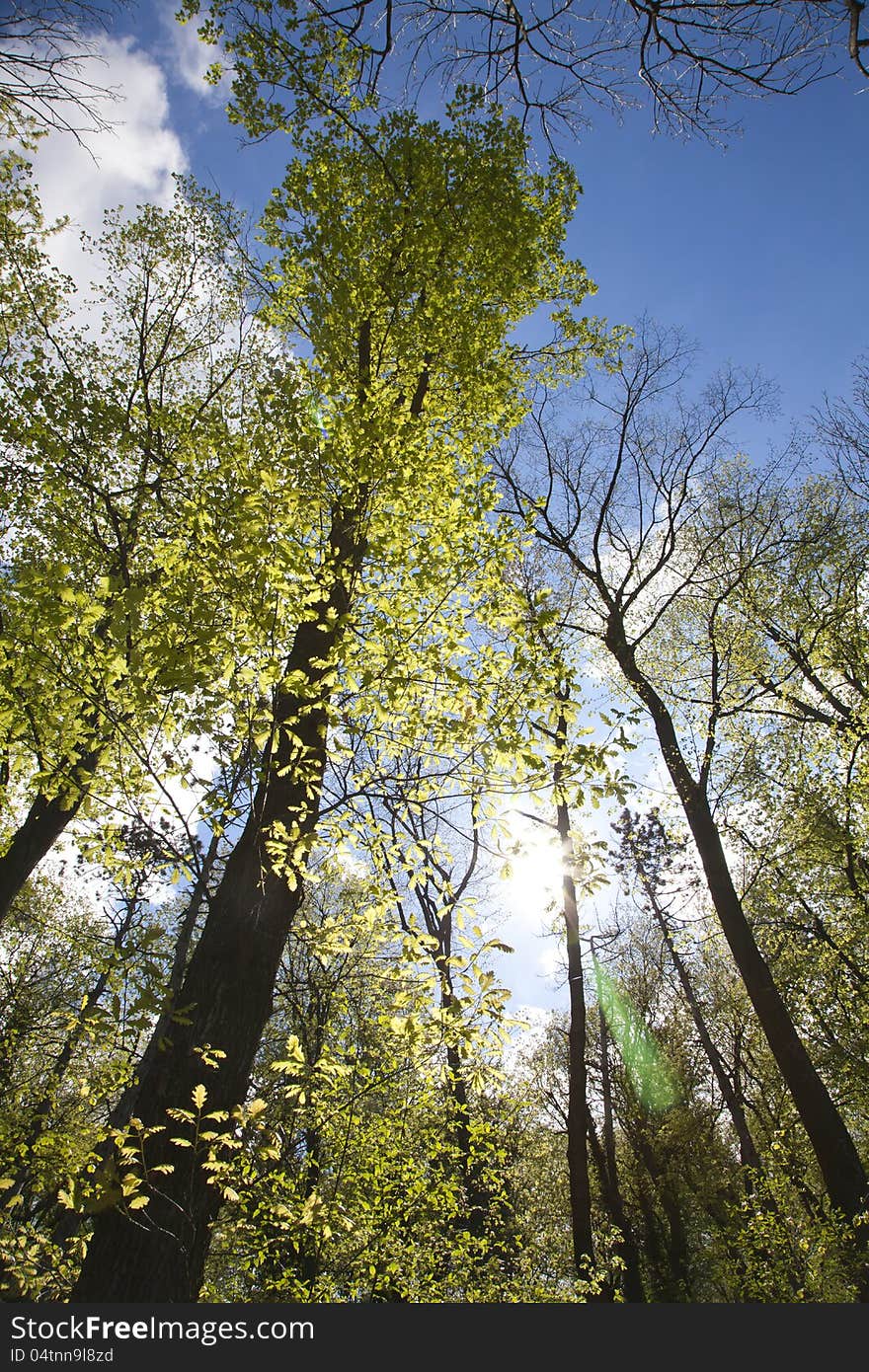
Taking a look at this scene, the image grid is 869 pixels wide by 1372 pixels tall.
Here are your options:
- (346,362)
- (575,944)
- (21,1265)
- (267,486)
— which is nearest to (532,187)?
(346,362)

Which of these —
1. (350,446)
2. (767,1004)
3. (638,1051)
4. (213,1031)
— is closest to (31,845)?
(213,1031)

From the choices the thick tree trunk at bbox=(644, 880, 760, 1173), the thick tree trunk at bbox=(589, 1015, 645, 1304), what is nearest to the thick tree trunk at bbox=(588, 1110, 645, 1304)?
the thick tree trunk at bbox=(589, 1015, 645, 1304)

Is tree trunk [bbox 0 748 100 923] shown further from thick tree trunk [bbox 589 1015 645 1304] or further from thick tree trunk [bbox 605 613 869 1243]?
thick tree trunk [bbox 589 1015 645 1304]

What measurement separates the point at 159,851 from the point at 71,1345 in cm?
201

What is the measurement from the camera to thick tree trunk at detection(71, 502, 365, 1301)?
8.94 ft

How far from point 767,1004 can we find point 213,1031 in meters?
7.02

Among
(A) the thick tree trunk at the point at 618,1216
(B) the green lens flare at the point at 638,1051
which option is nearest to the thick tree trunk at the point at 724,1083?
(B) the green lens flare at the point at 638,1051

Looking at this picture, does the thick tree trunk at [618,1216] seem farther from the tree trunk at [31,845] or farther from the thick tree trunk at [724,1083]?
the tree trunk at [31,845]

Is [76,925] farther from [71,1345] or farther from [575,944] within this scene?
[71,1345]

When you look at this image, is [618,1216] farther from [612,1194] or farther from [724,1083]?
[724,1083]

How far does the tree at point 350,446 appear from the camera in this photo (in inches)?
120

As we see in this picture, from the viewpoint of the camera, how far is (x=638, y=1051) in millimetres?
21609

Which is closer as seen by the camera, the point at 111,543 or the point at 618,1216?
the point at 111,543

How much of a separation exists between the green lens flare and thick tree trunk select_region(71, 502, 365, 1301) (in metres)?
19.5
